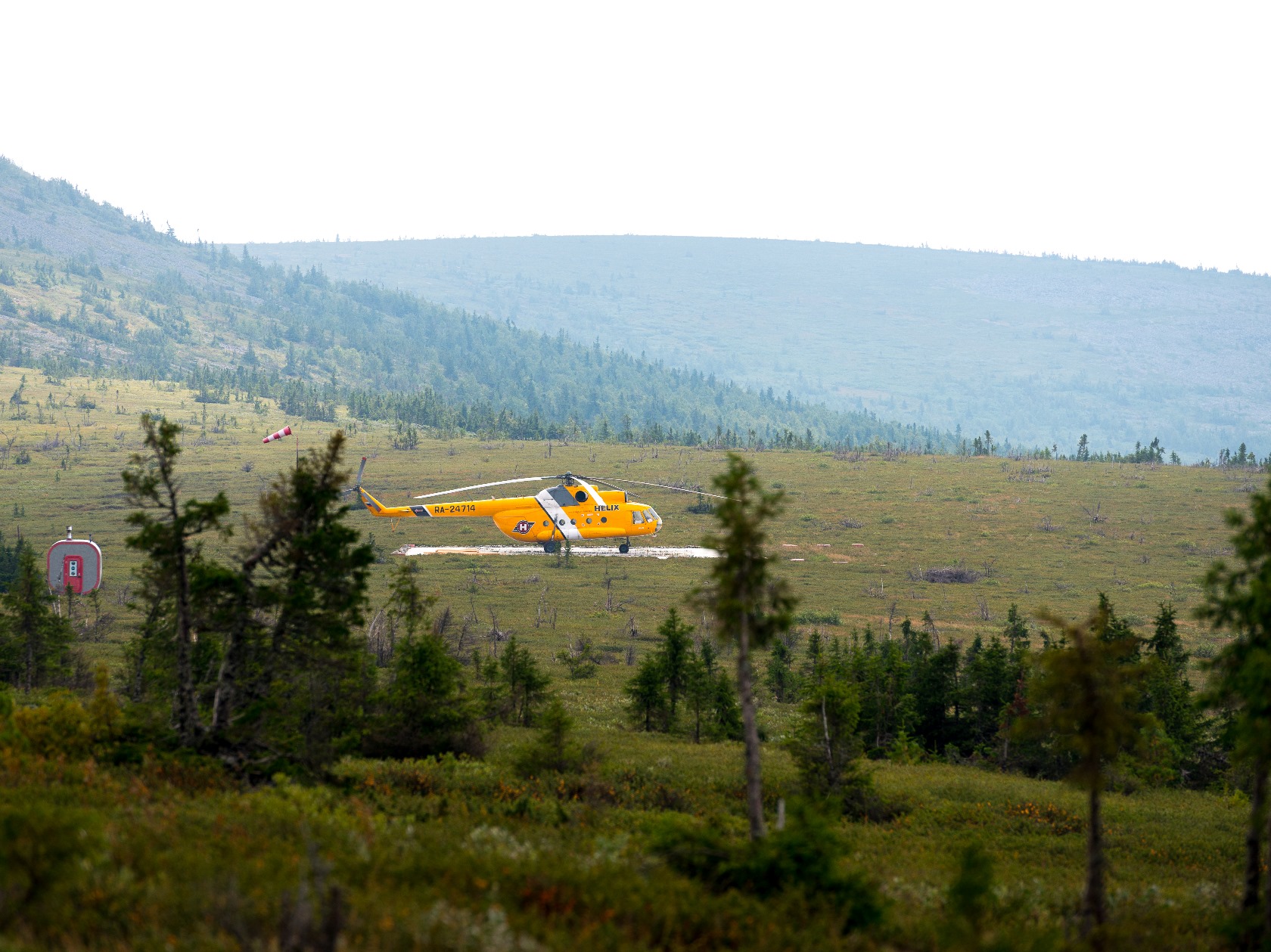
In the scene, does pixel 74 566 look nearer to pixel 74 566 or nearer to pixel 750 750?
pixel 74 566

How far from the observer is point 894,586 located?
8612 centimetres

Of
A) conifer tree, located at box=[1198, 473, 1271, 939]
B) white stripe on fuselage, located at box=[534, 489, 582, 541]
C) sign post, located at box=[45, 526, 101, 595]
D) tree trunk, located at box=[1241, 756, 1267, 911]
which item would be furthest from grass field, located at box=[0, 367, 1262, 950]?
white stripe on fuselage, located at box=[534, 489, 582, 541]

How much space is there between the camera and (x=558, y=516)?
258 feet

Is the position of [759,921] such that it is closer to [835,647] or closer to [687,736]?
[687,736]

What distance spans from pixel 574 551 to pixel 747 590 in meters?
84.7

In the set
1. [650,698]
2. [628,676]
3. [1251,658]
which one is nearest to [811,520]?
[628,676]

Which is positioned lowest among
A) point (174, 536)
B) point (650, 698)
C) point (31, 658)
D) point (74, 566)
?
point (650, 698)

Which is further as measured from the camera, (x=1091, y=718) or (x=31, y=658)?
(x=31, y=658)

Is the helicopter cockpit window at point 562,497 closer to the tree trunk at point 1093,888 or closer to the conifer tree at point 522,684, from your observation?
the conifer tree at point 522,684

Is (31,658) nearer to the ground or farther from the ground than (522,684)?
farther from the ground

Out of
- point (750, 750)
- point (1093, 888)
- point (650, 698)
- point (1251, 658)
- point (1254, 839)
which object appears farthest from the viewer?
point (650, 698)

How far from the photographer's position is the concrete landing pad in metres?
94.8

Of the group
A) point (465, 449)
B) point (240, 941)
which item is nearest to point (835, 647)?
point (240, 941)

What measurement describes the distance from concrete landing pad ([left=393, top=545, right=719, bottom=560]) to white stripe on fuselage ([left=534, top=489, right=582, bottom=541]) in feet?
48.3
